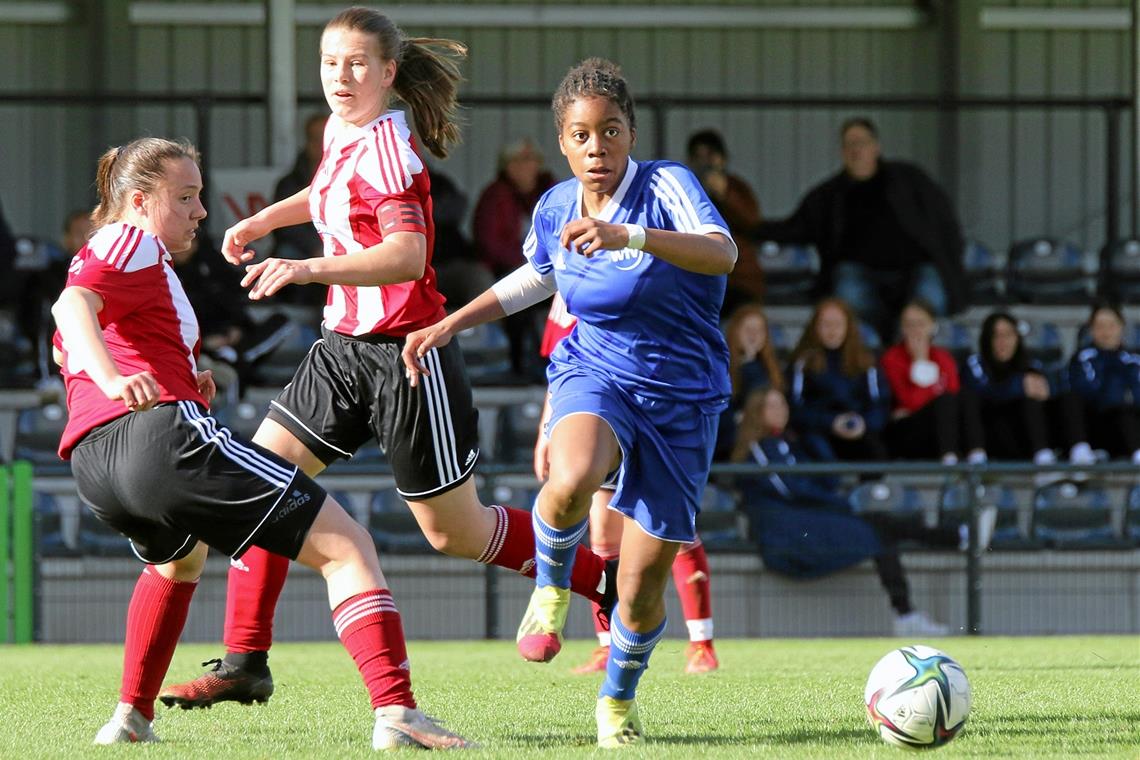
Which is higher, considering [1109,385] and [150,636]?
[1109,385]

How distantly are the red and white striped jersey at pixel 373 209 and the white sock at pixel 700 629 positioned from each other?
2.48 m

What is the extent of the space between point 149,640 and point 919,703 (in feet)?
6.82

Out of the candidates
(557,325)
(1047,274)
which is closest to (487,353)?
(1047,274)

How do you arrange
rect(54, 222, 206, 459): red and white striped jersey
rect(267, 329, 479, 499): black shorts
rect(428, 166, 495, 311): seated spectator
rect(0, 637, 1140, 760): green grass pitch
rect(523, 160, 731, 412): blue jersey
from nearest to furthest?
1. rect(54, 222, 206, 459): red and white striped jersey
2. rect(0, 637, 1140, 760): green grass pitch
3. rect(523, 160, 731, 412): blue jersey
4. rect(267, 329, 479, 499): black shorts
5. rect(428, 166, 495, 311): seated spectator

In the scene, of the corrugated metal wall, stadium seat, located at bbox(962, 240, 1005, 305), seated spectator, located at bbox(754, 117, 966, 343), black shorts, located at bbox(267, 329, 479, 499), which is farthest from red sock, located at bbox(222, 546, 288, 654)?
the corrugated metal wall

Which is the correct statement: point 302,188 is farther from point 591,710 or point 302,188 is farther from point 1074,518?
point 591,710

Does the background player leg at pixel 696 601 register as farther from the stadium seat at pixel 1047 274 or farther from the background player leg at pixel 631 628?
the stadium seat at pixel 1047 274

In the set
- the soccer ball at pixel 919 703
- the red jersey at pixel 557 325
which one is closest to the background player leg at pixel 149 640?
the soccer ball at pixel 919 703

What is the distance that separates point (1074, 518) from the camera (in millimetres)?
11086

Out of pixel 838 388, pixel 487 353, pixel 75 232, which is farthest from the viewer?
pixel 487 353

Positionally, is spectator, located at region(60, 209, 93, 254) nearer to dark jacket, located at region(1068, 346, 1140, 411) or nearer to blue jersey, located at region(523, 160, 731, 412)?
dark jacket, located at region(1068, 346, 1140, 411)

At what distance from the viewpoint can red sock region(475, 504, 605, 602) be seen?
18.2ft

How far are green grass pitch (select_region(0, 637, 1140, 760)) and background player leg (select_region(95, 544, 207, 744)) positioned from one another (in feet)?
0.42

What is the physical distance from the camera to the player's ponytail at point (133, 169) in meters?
4.70
